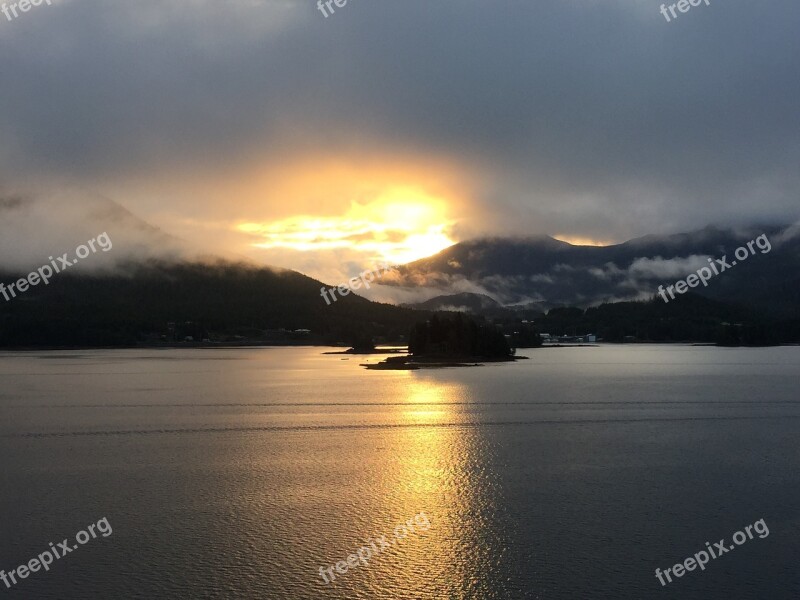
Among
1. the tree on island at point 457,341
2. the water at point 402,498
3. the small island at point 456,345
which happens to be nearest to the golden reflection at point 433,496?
the water at point 402,498

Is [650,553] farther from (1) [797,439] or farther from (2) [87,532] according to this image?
(1) [797,439]

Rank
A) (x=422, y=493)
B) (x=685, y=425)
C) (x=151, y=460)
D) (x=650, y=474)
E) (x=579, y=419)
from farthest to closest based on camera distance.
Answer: (x=579, y=419)
(x=685, y=425)
(x=151, y=460)
(x=650, y=474)
(x=422, y=493)

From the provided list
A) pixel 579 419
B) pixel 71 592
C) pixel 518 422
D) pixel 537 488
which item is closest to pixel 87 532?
pixel 71 592

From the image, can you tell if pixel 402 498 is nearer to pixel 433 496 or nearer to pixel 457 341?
pixel 433 496

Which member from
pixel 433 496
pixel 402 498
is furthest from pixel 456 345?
pixel 402 498

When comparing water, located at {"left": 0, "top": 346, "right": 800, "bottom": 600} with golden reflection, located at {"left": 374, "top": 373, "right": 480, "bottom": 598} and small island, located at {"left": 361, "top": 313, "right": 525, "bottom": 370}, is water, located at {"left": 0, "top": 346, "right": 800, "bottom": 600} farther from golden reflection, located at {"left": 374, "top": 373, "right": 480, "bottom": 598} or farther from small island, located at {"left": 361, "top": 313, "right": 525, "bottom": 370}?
small island, located at {"left": 361, "top": 313, "right": 525, "bottom": 370}

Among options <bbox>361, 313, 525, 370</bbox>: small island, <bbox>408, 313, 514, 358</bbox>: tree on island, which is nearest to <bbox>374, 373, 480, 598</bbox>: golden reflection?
<bbox>361, 313, 525, 370</bbox>: small island
